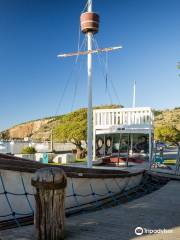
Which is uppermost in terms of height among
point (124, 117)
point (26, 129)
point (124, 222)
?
point (26, 129)

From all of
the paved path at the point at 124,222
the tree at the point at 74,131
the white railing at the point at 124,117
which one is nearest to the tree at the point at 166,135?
the tree at the point at 74,131

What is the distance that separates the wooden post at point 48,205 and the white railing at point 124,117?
23387 mm

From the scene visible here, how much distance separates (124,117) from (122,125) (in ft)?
2.38

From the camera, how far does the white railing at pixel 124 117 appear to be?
29.0m

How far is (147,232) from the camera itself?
628cm

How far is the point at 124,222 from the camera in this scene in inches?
282

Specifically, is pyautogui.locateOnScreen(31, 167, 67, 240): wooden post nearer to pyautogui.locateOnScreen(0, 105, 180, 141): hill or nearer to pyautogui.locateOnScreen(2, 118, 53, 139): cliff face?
pyautogui.locateOnScreen(0, 105, 180, 141): hill

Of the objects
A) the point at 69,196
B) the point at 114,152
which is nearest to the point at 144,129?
the point at 114,152

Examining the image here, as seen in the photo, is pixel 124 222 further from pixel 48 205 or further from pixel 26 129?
pixel 26 129

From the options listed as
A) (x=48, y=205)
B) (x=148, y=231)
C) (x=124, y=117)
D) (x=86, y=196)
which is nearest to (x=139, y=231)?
(x=148, y=231)

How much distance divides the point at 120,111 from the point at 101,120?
6.63ft

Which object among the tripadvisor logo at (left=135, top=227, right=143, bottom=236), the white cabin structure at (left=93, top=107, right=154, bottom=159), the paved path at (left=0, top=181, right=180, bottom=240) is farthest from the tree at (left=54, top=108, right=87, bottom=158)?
the tripadvisor logo at (left=135, top=227, right=143, bottom=236)

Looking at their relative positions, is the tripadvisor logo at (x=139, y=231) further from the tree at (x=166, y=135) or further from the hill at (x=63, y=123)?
the tree at (x=166, y=135)

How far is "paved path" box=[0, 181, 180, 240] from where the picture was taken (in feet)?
19.7
